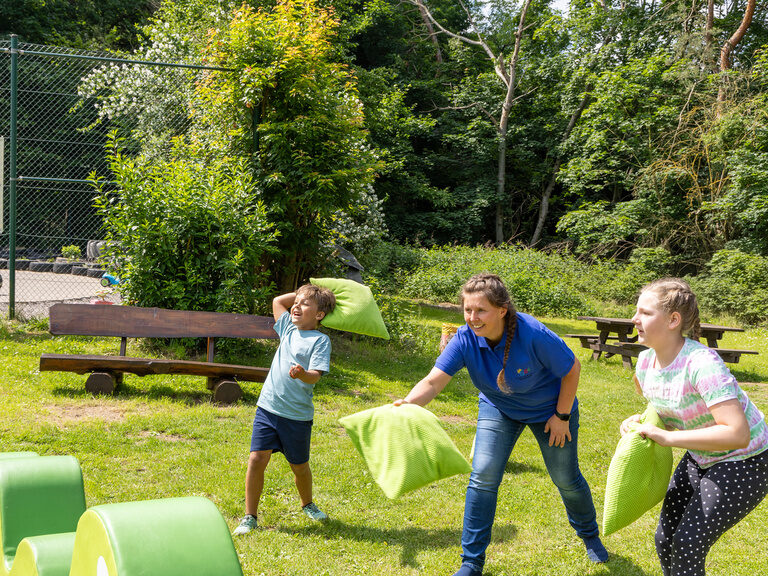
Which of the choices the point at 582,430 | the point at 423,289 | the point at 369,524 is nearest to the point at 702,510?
the point at 369,524

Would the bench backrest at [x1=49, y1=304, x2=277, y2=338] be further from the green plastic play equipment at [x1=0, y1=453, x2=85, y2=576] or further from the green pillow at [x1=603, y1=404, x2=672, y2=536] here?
the green plastic play equipment at [x1=0, y1=453, x2=85, y2=576]

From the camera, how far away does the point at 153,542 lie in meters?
1.18

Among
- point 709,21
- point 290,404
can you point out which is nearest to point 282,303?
point 290,404

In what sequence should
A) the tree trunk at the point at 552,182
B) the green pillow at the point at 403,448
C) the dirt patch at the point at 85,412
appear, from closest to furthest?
the green pillow at the point at 403,448
the dirt patch at the point at 85,412
the tree trunk at the point at 552,182

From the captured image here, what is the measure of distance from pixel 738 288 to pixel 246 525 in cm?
1809

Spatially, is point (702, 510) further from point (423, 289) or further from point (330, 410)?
point (423, 289)

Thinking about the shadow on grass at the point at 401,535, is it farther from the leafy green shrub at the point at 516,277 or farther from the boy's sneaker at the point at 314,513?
the leafy green shrub at the point at 516,277

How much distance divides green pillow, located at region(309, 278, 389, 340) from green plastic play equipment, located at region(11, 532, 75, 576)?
294 cm

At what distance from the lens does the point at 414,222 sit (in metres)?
28.2

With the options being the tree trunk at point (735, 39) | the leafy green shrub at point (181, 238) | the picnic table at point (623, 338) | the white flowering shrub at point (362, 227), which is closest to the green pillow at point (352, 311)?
the leafy green shrub at point (181, 238)

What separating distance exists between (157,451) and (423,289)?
48.8 feet

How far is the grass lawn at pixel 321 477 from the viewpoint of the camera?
3922mm

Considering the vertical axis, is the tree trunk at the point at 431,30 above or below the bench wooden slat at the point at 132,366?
above

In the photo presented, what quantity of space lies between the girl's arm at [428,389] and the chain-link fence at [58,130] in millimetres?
6088
